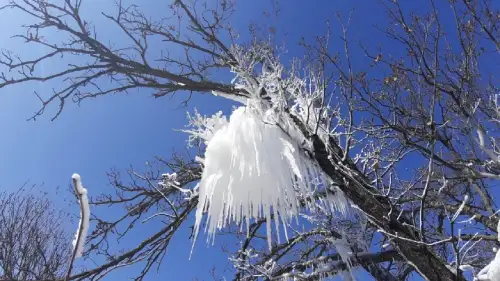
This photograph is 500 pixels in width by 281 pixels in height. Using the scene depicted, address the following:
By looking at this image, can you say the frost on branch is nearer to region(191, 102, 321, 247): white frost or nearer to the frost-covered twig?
region(191, 102, 321, 247): white frost

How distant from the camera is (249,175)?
3002 mm

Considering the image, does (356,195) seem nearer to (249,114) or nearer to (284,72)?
(249,114)

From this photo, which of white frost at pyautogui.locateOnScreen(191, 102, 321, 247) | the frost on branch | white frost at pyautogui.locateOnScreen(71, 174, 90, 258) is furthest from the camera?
white frost at pyautogui.locateOnScreen(191, 102, 321, 247)

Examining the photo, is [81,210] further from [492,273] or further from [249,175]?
[492,273]

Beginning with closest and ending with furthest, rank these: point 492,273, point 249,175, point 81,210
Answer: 1. point 81,210
2. point 492,273
3. point 249,175

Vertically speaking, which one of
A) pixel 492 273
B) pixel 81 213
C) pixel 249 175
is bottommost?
pixel 81 213

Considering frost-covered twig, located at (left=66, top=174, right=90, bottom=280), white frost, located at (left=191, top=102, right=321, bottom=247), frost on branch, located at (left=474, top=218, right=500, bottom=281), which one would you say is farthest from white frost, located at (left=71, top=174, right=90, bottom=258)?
frost on branch, located at (left=474, top=218, right=500, bottom=281)

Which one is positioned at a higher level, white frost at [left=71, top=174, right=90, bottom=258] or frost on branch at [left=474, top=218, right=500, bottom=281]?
frost on branch at [left=474, top=218, right=500, bottom=281]

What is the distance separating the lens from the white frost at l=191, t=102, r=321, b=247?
3.01m

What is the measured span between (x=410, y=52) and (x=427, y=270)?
3.89m

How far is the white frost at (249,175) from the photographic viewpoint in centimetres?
301

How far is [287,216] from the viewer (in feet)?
10.4

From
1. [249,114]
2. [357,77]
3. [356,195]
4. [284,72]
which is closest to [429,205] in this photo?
[357,77]

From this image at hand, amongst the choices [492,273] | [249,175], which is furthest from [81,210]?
[492,273]
